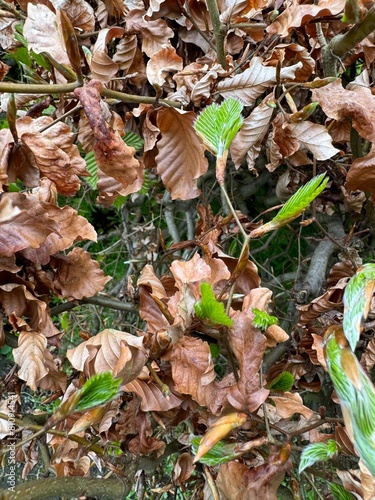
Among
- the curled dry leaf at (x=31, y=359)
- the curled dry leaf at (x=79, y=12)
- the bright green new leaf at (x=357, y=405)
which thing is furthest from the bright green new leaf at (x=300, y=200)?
the curled dry leaf at (x=79, y=12)

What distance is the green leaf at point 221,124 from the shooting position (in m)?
0.59

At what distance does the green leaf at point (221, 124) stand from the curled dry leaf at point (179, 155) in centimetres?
14

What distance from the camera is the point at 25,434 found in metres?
0.75

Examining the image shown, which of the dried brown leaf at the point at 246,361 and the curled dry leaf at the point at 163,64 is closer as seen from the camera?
the dried brown leaf at the point at 246,361

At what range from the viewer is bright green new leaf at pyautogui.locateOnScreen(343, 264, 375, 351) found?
1.24 feet

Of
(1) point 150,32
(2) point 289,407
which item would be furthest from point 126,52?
(2) point 289,407

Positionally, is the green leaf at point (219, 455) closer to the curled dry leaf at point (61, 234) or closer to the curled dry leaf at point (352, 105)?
the curled dry leaf at point (61, 234)

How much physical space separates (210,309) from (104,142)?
0.82 ft

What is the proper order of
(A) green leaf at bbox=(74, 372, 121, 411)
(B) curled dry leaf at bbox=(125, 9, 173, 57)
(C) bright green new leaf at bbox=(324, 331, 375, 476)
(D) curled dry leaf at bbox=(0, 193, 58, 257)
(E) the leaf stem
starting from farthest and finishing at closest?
(B) curled dry leaf at bbox=(125, 9, 173, 57) → (E) the leaf stem → (D) curled dry leaf at bbox=(0, 193, 58, 257) → (A) green leaf at bbox=(74, 372, 121, 411) → (C) bright green new leaf at bbox=(324, 331, 375, 476)

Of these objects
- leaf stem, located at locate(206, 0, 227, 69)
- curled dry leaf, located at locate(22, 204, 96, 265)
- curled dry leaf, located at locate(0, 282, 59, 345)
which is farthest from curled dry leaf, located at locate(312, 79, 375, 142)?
curled dry leaf, located at locate(0, 282, 59, 345)

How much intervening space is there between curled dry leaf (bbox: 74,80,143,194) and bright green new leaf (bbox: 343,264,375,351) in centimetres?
33

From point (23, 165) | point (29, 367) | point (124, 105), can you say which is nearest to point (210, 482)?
point (29, 367)

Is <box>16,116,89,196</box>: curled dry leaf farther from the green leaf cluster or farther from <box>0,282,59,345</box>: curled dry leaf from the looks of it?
the green leaf cluster

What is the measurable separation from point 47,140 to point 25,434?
1.42ft
